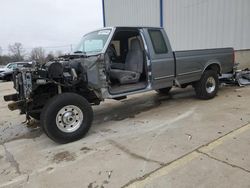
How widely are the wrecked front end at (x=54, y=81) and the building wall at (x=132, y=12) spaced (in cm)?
1061

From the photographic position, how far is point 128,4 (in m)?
16.7

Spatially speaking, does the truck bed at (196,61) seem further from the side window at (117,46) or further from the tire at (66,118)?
the tire at (66,118)

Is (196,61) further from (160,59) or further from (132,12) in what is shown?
(132,12)

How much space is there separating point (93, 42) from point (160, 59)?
1.63 metres

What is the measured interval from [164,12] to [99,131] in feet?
35.3

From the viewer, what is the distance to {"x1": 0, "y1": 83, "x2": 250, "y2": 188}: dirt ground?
10.2ft

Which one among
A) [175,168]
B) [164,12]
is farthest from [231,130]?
[164,12]

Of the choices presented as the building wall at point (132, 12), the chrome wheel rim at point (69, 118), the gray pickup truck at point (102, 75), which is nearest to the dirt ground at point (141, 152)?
the chrome wheel rim at point (69, 118)

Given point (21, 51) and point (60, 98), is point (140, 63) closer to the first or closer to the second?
point (60, 98)

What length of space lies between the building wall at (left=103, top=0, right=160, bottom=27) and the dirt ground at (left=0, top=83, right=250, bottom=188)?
32.1 ft

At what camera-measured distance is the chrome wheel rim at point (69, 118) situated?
4.40 metres

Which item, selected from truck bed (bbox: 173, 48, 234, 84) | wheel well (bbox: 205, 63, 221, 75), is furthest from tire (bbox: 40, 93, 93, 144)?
wheel well (bbox: 205, 63, 221, 75)

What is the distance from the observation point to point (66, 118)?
4453 millimetres

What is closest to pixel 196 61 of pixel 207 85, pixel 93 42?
pixel 207 85
